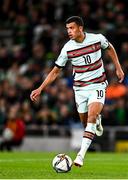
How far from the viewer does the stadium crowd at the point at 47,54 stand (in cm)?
2375

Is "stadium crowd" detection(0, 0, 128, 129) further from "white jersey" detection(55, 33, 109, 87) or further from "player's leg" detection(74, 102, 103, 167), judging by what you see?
"player's leg" detection(74, 102, 103, 167)

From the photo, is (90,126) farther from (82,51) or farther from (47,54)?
(47,54)

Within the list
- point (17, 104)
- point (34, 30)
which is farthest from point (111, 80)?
point (34, 30)

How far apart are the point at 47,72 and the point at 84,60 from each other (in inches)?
464

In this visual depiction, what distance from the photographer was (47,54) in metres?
26.7

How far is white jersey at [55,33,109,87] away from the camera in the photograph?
13516 millimetres

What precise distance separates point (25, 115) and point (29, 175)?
12221mm

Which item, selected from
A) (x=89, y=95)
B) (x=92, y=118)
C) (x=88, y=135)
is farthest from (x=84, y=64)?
(x=88, y=135)

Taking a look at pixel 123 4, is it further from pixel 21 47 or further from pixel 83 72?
pixel 83 72

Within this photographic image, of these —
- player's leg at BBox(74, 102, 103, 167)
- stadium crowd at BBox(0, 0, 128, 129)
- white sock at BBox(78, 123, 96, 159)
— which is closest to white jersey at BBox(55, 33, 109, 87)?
player's leg at BBox(74, 102, 103, 167)

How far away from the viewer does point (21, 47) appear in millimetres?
28062

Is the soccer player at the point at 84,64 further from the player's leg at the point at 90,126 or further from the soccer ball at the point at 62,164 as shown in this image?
the soccer ball at the point at 62,164

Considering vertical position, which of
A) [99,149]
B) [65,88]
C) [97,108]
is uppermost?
[97,108]

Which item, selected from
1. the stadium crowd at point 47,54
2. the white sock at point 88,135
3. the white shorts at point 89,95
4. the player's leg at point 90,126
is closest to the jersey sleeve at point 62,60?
the white shorts at point 89,95
